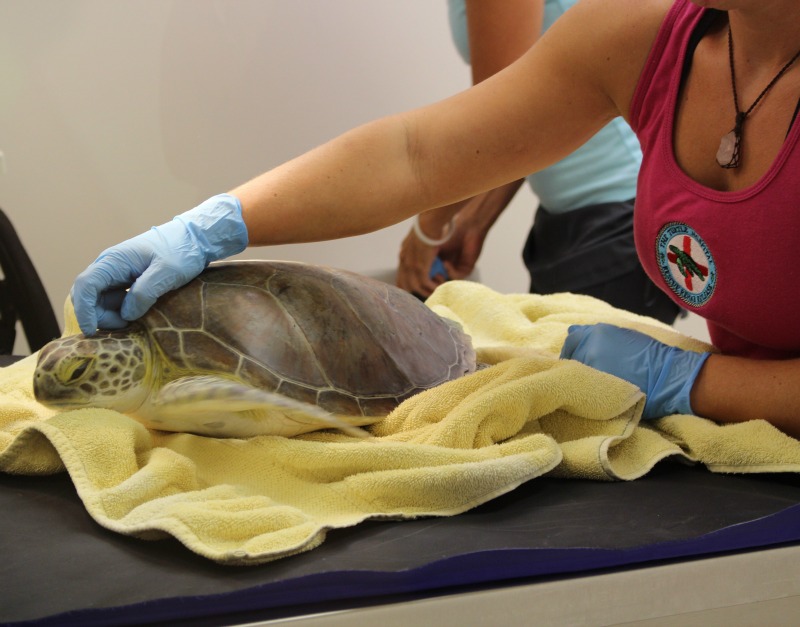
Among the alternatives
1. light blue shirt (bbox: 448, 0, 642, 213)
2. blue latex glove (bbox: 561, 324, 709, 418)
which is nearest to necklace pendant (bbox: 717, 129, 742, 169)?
blue latex glove (bbox: 561, 324, 709, 418)

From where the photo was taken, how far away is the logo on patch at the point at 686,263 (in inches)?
33.2

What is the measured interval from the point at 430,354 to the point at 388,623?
0.47m

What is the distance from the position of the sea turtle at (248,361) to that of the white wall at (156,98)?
0.79 m

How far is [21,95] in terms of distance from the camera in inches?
60.7

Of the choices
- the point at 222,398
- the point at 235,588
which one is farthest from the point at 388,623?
the point at 222,398

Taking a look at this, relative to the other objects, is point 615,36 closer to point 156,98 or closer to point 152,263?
point 152,263

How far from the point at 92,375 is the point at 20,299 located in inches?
26.5

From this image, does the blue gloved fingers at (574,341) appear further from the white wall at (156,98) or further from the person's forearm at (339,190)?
the white wall at (156,98)

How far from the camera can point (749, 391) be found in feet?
2.78

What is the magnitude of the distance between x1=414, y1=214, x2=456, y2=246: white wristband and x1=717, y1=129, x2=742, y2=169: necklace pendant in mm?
998

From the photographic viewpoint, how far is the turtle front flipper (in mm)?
759

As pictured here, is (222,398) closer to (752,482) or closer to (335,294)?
(335,294)

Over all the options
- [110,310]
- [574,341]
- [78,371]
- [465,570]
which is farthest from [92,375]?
[574,341]

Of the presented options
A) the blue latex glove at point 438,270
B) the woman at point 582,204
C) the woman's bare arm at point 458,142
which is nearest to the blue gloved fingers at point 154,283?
the woman's bare arm at point 458,142
